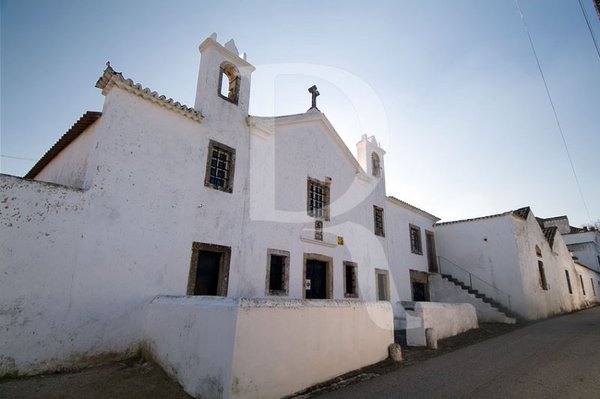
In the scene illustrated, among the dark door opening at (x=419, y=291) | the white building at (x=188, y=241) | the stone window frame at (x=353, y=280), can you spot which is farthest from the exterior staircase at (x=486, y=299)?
the stone window frame at (x=353, y=280)

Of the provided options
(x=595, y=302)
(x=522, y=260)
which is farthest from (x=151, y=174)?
(x=595, y=302)

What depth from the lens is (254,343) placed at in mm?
4852

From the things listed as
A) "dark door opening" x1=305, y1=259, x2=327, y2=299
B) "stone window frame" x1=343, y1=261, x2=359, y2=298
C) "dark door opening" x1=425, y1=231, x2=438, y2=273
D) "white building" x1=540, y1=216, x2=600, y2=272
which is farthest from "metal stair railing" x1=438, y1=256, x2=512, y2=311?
"white building" x1=540, y1=216, x2=600, y2=272

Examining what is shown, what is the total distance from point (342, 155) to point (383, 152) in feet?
13.4

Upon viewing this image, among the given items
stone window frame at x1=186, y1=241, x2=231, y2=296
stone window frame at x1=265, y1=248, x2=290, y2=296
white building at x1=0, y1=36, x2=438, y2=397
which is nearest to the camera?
white building at x1=0, y1=36, x2=438, y2=397

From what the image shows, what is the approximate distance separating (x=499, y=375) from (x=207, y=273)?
23.4 ft

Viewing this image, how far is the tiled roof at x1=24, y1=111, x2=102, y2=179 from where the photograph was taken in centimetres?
812

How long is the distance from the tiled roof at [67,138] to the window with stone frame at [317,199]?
7.28 metres

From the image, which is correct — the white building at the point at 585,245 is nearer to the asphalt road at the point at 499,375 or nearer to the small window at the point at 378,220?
the small window at the point at 378,220

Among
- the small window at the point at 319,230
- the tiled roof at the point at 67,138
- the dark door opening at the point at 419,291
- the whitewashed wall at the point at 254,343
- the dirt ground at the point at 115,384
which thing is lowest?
the dirt ground at the point at 115,384

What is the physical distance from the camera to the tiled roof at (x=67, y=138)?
8117 mm

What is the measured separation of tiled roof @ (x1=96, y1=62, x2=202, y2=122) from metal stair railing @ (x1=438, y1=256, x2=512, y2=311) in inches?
673

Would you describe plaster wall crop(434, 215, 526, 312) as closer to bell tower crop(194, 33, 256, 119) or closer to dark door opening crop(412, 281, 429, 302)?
dark door opening crop(412, 281, 429, 302)

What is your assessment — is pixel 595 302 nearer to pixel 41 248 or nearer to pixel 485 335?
pixel 485 335
